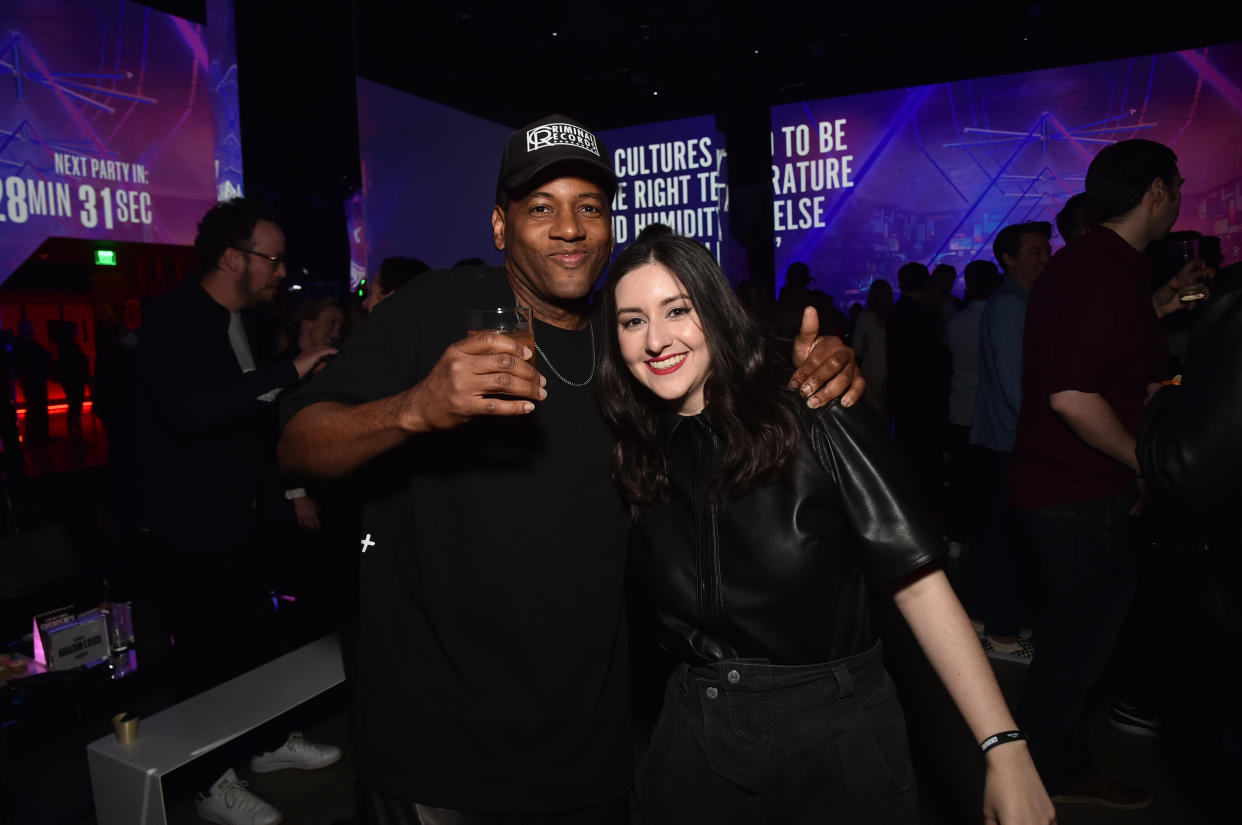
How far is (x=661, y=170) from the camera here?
32.3 ft

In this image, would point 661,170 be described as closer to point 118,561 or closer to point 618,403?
point 118,561

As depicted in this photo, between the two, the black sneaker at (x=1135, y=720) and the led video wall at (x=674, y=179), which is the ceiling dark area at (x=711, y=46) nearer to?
the led video wall at (x=674, y=179)

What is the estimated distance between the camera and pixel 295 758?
10.4 ft

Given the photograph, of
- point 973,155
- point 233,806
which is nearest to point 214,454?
point 233,806

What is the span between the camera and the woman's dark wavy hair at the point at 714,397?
53.4 inches

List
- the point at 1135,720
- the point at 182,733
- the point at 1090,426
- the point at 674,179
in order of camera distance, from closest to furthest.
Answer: the point at 1090,426
the point at 182,733
the point at 1135,720
the point at 674,179

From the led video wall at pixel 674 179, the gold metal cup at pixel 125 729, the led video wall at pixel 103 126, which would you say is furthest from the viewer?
the led video wall at pixel 674 179

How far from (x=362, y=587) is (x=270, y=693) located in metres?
1.62

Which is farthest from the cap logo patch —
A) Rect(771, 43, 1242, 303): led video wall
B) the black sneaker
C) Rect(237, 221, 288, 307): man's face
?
Rect(771, 43, 1242, 303): led video wall

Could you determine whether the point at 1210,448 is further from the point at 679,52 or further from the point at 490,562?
the point at 679,52

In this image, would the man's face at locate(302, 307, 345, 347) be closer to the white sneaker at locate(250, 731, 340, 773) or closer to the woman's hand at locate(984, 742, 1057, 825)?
the white sneaker at locate(250, 731, 340, 773)

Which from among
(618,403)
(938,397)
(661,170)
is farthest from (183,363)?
(661,170)

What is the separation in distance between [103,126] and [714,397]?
682 centimetres

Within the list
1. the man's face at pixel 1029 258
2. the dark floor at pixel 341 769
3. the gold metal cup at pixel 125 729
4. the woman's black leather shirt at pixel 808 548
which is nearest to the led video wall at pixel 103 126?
the dark floor at pixel 341 769
